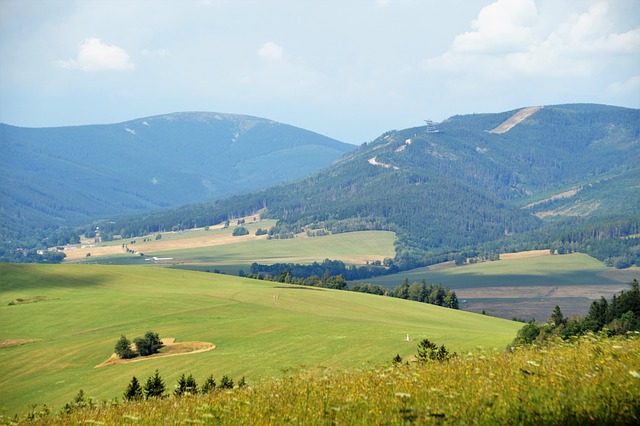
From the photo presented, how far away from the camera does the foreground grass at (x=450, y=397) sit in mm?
13773

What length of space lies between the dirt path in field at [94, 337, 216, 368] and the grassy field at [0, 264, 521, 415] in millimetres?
1352

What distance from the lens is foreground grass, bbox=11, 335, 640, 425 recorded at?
45.2 feet

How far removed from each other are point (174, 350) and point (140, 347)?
3437mm

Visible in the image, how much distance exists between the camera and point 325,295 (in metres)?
123

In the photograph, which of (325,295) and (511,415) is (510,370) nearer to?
(511,415)

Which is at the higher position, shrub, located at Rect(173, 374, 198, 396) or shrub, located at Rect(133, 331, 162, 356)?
shrub, located at Rect(173, 374, 198, 396)

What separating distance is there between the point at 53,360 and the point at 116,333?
45.3 ft

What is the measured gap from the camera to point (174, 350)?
75750mm

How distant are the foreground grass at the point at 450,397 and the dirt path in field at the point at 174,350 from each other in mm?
54947

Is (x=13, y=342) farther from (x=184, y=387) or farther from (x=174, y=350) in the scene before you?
(x=184, y=387)

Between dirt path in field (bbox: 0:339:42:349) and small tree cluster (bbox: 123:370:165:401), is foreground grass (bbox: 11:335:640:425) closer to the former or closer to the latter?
small tree cluster (bbox: 123:370:165:401)

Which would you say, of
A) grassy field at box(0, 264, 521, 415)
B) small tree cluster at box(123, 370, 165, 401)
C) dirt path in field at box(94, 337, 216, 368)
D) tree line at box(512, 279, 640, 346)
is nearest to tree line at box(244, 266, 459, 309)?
grassy field at box(0, 264, 521, 415)

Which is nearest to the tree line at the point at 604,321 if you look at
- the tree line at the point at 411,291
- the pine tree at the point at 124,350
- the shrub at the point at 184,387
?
the pine tree at the point at 124,350

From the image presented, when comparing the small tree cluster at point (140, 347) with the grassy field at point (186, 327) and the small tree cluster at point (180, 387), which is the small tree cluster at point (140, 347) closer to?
the grassy field at point (186, 327)
